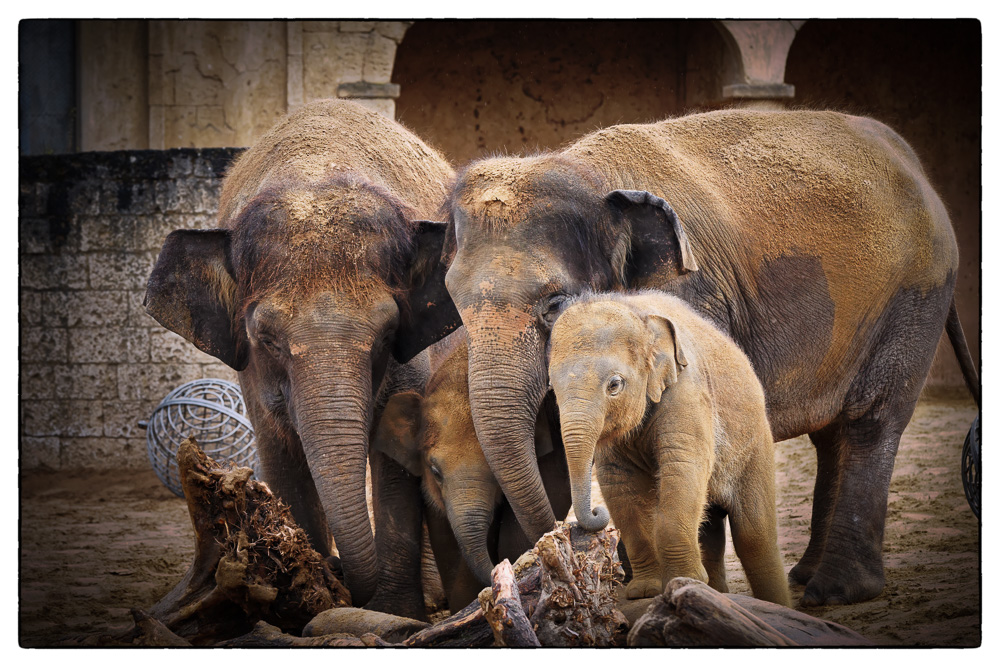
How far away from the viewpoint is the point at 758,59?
3902mm

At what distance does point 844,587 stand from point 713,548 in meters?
0.60

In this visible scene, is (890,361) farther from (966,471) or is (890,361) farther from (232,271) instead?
(232,271)

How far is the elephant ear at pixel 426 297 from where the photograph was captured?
3135 millimetres

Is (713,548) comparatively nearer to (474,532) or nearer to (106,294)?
(474,532)

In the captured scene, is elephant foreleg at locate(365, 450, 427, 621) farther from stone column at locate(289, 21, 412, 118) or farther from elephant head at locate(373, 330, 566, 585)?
stone column at locate(289, 21, 412, 118)

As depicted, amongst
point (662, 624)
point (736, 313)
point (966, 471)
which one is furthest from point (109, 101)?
point (966, 471)

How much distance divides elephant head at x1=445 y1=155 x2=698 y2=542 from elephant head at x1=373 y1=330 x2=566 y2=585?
171 mm

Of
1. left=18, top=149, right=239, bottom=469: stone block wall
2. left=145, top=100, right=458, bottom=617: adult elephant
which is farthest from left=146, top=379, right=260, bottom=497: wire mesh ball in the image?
left=145, top=100, right=458, bottom=617: adult elephant

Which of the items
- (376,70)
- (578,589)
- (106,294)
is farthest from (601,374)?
(106,294)

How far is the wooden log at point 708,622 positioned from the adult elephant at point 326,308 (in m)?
0.74

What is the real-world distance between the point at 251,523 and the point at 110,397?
2702mm

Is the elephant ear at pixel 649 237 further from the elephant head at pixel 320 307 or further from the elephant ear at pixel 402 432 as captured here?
the elephant ear at pixel 402 432

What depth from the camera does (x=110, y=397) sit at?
5332 millimetres

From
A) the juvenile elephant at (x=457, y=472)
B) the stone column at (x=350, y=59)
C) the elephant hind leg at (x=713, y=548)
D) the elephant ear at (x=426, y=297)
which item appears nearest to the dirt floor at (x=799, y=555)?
the elephant hind leg at (x=713, y=548)
